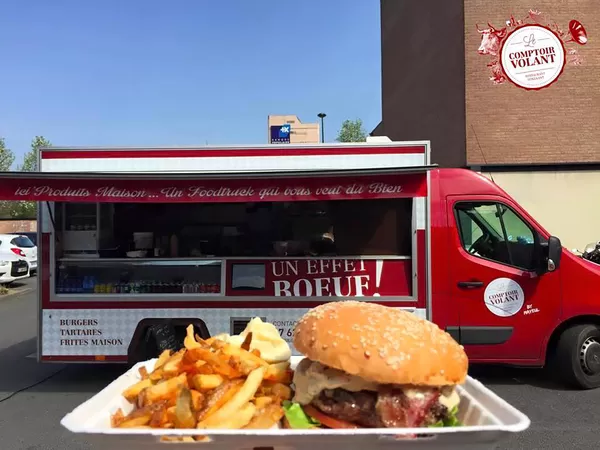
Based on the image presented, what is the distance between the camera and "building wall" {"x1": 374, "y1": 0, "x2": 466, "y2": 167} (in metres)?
15.7

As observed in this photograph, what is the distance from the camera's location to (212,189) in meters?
4.85

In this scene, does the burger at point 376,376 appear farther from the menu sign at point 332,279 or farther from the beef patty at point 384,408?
the menu sign at point 332,279

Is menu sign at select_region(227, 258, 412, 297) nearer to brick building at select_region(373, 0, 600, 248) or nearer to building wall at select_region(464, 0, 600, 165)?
brick building at select_region(373, 0, 600, 248)

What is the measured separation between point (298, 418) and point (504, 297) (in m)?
3.73

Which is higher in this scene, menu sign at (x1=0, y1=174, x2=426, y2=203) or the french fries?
menu sign at (x1=0, y1=174, x2=426, y2=203)

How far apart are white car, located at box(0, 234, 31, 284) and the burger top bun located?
1510 centimetres

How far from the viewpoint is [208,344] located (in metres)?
2.76

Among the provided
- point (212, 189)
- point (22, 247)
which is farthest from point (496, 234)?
point (22, 247)

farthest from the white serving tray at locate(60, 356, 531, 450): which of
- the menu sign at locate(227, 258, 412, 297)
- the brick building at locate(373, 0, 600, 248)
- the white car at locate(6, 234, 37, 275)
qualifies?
the white car at locate(6, 234, 37, 275)

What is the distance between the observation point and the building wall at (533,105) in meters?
14.2

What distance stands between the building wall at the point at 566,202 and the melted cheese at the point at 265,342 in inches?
510

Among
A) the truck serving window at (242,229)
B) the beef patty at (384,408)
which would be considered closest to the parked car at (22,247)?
the truck serving window at (242,229)

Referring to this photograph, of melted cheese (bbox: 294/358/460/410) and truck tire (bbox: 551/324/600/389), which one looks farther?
truck tire (bbox: 551/324/600/389)

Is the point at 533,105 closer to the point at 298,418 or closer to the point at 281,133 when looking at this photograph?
the point at 281,133
